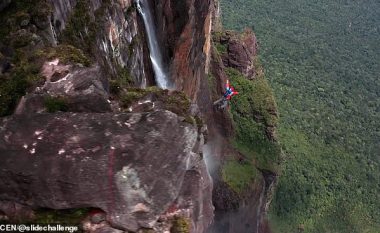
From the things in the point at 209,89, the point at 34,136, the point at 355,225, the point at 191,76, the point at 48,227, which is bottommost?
the point at 355,225

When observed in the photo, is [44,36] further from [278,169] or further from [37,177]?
[278,169]

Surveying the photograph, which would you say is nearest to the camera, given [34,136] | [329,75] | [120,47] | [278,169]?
[34,136]

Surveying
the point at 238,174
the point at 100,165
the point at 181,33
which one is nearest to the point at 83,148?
the point at 100,165

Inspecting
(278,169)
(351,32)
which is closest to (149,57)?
(278,169)

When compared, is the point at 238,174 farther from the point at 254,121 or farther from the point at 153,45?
the point at 153,45

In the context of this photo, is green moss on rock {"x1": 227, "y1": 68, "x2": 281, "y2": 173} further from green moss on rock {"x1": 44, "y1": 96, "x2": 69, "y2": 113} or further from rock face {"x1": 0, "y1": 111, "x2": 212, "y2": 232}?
green moss on rock {"x1": 44, "y1": 96, "x2": 69, "y2": 113}

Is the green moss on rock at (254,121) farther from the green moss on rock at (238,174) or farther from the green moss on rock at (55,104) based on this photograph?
the green moss on rock at (55,104)

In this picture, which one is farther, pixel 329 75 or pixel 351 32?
pixel 351 32

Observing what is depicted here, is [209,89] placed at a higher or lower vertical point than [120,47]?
lower
